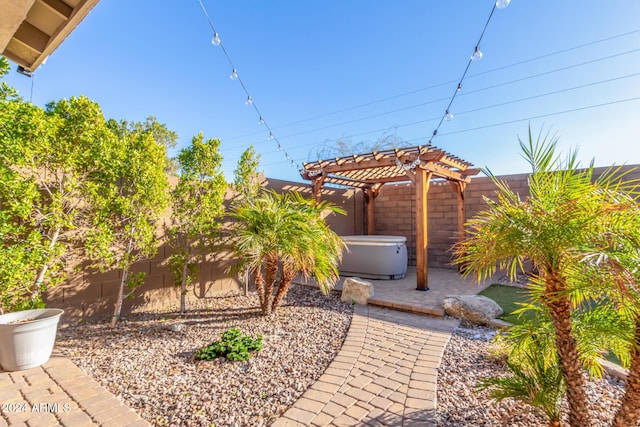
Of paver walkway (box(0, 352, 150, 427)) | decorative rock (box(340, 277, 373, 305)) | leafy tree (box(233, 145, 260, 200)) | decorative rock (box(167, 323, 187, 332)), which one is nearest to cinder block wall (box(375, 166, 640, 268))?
decorative rock (box(340, 277, 373, 305))

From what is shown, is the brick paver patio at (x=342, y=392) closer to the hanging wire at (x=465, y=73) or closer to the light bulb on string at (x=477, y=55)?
the hanging wire at (x=465, y=73)

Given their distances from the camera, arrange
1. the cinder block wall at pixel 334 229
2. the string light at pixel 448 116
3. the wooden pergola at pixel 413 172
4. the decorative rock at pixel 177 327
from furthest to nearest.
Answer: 1. the string light at pixel 448 116
2. the wooden pergola at pixel 413 172
3. the cinder block wall at pixel 334 229
4. the decorative rock at pixel 177 327

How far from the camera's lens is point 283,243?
11.8 feet

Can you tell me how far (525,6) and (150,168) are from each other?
6251 mm

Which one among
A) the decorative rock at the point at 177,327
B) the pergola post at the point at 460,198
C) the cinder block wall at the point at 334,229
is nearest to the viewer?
the decorative rock at the point at 177,327

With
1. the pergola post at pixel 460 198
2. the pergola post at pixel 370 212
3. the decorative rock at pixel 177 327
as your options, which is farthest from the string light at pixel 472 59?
the decorative rock at pixel 177 327

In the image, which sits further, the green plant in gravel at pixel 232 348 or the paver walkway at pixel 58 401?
the green plant in gravel at pixel 232 348

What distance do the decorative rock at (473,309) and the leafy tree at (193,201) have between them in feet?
11.4

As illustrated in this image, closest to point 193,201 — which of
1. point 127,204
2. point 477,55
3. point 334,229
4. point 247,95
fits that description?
point 127,204

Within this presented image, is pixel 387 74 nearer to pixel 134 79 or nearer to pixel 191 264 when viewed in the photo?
pixel 134 79

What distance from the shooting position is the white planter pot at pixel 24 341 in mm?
2477

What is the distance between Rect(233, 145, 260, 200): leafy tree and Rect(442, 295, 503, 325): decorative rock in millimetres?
3393

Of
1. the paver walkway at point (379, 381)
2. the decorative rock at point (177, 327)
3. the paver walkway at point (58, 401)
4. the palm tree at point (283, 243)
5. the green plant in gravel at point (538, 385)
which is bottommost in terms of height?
the paver walkway at point (379, 381)

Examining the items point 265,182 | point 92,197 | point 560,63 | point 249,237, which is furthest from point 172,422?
point 560,63
